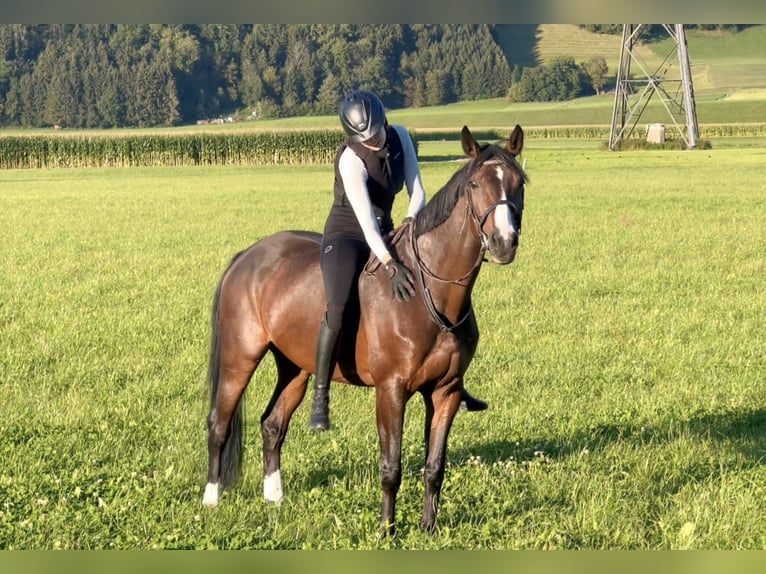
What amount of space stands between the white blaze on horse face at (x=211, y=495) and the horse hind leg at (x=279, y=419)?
358 mm

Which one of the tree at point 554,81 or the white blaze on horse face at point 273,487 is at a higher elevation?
the tree at point 554,81

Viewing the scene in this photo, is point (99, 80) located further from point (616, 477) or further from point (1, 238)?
point (616, 477)

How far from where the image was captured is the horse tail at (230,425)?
6.42m

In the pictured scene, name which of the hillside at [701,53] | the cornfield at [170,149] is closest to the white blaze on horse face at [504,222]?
the cornfield at [170,149]

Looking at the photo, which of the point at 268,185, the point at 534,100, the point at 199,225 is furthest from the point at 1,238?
the point at 534,100

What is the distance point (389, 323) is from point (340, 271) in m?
0.50

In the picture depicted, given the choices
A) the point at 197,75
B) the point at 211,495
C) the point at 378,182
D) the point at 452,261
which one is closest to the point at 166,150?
the point at 197,75

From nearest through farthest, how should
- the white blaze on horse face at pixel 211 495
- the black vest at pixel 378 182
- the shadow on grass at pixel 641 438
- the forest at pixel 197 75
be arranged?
the black vest at pixel 378 182 < the white blaze on horse face at pixel 211 495 < the shadow on grass at pixel 641 438 < the forest at pixel 197 75

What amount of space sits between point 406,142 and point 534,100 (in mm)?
118067

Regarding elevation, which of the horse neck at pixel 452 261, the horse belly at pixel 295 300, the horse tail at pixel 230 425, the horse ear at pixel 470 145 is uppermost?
the horse ear at pixel 470 145

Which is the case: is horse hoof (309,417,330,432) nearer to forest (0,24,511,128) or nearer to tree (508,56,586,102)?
forest (0,24,511,128)

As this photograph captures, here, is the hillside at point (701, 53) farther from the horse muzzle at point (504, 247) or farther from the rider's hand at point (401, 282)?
the horse muzzle at point (504, 247)

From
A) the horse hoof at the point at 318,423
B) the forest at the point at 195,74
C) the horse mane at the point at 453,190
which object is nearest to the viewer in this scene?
the horse mane at the point at 453,190

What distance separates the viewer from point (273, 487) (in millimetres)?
6234
